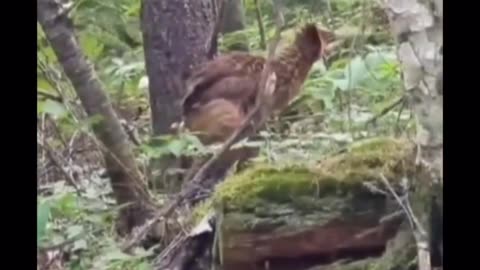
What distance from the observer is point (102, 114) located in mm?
2172

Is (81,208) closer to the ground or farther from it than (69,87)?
closer to the ground

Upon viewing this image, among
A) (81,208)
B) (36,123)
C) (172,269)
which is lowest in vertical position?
(172,269)

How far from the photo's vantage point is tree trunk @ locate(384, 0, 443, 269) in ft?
7.23

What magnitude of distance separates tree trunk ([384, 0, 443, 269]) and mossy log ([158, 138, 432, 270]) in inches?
1.8

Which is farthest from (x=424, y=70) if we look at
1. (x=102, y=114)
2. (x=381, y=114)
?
(x=102, y=114)

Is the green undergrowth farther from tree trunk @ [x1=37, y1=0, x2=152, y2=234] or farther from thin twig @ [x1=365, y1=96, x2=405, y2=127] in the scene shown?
tree trunk @ [x1=37, y1=0, x2=152, y2=234]

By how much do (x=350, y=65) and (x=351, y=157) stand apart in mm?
210

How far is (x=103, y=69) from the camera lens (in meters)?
2.17

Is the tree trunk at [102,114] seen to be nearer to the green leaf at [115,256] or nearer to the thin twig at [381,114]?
the green leaf at [115,256]

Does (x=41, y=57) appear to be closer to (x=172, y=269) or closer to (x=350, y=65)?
(x=172, y=269)

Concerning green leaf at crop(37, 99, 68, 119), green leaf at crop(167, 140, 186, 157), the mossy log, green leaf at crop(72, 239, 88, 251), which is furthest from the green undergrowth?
green leaf at crop(37, 99, 68, 119)

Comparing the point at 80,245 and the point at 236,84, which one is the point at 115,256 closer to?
the point at 80,245
